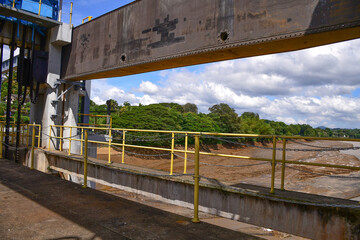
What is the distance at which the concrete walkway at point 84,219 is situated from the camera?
394 centimetres

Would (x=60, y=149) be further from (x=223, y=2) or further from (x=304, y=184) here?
(x=304, y=184)

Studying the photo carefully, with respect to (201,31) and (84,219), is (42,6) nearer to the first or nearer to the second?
(201,31)

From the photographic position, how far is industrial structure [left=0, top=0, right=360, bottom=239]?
533 centimetres

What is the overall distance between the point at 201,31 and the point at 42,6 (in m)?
8.49

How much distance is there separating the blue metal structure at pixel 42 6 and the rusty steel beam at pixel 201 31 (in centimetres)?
206

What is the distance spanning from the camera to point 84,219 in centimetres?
456

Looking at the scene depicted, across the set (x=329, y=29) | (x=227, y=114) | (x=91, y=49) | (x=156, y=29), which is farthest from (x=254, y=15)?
(x=227, y=114)

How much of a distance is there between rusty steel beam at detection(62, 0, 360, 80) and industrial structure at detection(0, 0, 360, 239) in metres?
0.02

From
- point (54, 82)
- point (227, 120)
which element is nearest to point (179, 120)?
point (227, 120)

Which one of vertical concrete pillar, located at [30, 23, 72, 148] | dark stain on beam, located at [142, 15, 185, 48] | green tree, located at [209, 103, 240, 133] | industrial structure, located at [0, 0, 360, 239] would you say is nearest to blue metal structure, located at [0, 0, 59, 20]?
industrial structure, located at [0, 0, 360, 239]

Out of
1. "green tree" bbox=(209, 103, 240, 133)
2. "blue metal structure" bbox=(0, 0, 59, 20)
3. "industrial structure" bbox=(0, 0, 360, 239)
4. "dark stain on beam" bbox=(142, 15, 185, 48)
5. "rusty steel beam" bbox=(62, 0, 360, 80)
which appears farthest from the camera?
"green tree" bbox=(209, 103, 240, 133)

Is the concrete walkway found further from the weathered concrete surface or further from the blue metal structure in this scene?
the blue metal structure

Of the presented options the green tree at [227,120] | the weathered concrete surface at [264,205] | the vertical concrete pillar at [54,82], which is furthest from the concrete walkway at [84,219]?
the green tree at [227,120]

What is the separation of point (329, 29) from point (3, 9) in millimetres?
11191
